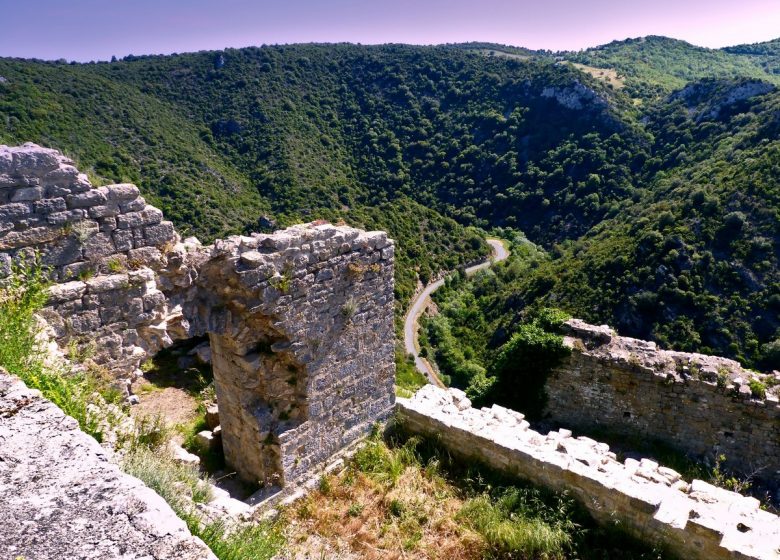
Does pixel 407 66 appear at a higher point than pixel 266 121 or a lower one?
higher

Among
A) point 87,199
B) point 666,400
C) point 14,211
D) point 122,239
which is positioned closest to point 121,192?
point 87,199

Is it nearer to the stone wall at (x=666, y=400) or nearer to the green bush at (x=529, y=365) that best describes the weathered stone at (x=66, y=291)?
the green bush at (x=529, y=365)

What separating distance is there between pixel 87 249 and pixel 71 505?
3.13 m

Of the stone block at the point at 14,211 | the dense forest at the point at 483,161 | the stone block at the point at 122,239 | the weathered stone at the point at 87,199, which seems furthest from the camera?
the dense forest at the point at 483,161

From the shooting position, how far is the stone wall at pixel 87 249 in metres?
3.98

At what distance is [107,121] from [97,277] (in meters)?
28.7

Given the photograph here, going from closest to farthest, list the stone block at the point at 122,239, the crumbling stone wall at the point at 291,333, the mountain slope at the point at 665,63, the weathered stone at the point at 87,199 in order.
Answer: the weathered stone at the point at 87,199
the stone block at the point at 122,239
the crumbling stone wall at the point at 291,333
the mountain slope at the point at 665,63

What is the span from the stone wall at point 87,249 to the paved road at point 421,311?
2118 cm

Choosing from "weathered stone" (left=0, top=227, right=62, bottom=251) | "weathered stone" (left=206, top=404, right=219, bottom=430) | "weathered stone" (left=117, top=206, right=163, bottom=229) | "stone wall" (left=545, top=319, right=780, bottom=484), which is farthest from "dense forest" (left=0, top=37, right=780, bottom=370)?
"stone wall" (left=545, top=319, right=780, bottom=484)

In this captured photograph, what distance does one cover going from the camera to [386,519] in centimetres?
527

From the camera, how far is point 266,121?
4084 cm

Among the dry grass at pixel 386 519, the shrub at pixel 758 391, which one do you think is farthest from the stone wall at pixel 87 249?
the shrub at pixel 758 391

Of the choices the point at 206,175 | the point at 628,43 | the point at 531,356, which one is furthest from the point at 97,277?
the point at 628,43

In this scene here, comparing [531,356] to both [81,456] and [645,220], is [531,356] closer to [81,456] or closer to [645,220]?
[81,456]
